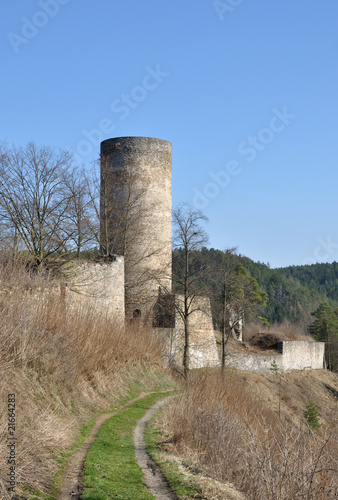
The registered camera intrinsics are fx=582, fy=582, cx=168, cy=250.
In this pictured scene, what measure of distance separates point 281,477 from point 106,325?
9794 mm

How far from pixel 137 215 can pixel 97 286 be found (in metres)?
9.03

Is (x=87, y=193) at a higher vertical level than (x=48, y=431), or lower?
higher

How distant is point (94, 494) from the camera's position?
22.3ft

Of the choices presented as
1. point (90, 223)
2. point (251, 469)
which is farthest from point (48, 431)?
point (90, 223)

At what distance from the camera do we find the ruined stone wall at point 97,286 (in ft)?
60.2

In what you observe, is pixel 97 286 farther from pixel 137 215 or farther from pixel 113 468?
pixel 113 468

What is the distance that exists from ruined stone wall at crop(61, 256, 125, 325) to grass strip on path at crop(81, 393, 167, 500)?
7152 mm

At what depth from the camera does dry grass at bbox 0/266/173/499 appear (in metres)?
7.10

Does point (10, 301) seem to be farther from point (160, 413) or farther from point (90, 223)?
point (90, 223)

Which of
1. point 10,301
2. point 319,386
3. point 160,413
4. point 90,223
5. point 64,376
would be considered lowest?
point 319,386

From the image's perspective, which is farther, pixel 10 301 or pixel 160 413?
pixel 160 413

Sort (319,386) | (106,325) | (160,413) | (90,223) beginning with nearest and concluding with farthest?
(160,413), (106,325), (90,223), (319,386)

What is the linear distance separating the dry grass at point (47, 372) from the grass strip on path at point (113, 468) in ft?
1.51

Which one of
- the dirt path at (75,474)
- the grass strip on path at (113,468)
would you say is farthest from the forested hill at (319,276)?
the dirt path at (75,474)
